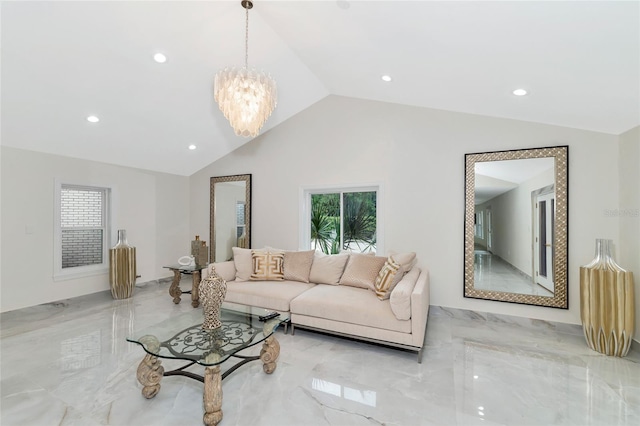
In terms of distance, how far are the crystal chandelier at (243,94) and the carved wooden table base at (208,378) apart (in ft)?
6.37

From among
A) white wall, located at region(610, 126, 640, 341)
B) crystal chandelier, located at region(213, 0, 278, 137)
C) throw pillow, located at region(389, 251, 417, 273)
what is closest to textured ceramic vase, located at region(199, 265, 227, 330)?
crystal chandelier, located at region(213, 0, 278, 137)

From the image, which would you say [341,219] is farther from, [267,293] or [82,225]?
[82,225]

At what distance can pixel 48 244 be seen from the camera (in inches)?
163

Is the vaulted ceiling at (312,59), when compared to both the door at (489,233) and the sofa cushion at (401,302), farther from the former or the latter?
the sofa cushion at (401,302)

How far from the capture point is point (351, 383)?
7.77ft

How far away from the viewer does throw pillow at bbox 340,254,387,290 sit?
3588mm

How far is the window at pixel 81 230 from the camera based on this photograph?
4.34 metres

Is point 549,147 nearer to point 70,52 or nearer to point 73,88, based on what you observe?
point 70,52

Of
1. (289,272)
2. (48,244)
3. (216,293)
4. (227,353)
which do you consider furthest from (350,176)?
(48,244)

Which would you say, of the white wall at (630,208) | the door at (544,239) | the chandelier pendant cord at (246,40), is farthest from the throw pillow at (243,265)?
the white wall at (630,208)

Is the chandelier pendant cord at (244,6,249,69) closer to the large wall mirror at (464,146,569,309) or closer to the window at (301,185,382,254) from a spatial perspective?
the window at (301,185,382,254)

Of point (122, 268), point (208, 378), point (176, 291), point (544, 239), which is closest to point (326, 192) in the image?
point (176, 291)

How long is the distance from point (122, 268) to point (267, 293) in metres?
2.77

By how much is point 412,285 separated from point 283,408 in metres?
1.64
